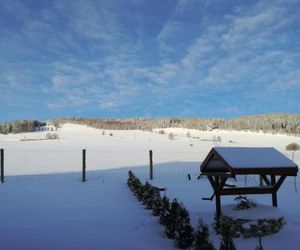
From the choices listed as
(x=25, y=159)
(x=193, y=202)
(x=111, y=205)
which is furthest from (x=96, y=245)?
(x=25, y=159)

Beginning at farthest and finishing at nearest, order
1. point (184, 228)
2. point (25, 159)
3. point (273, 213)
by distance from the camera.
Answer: point (25, 159), point (273, 213), point (184, 228)

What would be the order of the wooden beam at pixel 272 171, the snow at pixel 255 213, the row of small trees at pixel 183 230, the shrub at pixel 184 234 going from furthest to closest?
1. the wooden beam at pixel 272 171
2. the snow at pixel 255 213
3. the shrub at pixel 184 234
4. the row of small trees at pixel 183 230

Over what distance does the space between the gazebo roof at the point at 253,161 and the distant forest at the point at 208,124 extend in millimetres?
105252

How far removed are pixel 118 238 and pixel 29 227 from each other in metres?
2.55

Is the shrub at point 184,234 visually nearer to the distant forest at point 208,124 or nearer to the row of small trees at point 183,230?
the row of small trees at point 183,230

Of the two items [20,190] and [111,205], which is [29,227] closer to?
[111,205]

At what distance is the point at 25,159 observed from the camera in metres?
45.8

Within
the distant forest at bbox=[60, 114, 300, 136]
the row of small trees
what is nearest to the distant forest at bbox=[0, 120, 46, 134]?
the distant forest at bbox=[60, 114, 300, 136]

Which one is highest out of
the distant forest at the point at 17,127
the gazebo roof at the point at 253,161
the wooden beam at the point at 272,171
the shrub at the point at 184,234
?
the distant forest at the point at 17,127

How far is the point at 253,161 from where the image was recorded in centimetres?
1020

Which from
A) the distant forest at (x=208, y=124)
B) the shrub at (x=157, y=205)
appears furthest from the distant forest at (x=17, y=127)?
the shrub at (x=157, y=205)

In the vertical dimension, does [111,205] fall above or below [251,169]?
below

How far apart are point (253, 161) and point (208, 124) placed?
131 m

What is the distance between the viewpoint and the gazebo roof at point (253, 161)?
9.88 m
